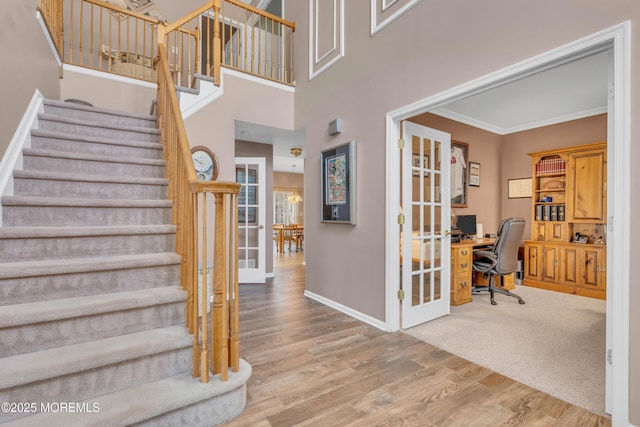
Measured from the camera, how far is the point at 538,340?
2.62m

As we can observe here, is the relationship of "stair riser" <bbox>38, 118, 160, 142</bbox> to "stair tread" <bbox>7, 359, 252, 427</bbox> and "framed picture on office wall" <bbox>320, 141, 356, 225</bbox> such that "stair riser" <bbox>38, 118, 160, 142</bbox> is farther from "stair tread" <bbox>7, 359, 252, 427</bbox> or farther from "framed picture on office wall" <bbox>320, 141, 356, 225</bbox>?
"stair tread" <bbox>7, 359, 252, 427</bbox>

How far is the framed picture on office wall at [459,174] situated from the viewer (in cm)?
467

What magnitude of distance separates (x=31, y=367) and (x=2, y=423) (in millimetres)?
209

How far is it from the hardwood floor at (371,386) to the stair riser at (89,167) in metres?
1.69

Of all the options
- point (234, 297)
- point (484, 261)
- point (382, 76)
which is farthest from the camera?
point (484, 261)

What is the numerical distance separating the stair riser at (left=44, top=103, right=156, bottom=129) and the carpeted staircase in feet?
1.91

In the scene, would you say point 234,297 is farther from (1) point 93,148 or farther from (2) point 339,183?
(1) point 93,148

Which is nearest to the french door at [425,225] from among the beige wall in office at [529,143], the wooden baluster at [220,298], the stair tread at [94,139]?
the wooden baluster at [220,298]

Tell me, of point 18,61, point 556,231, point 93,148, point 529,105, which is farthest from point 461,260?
point 18,61

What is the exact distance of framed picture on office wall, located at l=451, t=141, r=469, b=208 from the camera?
15.3ft

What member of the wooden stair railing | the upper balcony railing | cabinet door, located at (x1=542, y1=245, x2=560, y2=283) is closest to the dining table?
the upper balcony railing

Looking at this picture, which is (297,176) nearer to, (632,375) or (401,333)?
(401,333)

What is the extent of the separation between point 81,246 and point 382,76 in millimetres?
2750

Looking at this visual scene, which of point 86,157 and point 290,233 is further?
point 290,233
